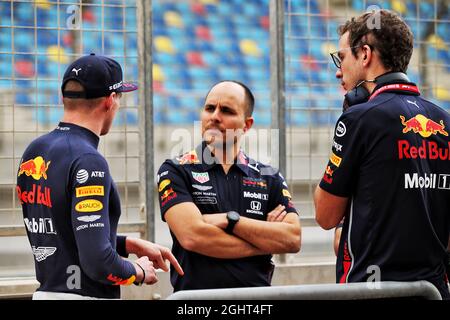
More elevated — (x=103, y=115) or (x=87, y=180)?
(x=103, y=115)

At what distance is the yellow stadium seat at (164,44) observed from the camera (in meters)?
15.8

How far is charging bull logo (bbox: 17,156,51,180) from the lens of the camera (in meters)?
2.61

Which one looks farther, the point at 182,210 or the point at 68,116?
the point at 182,210

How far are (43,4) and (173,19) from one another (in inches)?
462

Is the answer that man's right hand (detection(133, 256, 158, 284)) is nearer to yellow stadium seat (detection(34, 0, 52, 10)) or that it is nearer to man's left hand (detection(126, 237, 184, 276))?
man's left hand (detection(126, 237, 184, 276))

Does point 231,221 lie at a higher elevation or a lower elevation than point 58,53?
lower

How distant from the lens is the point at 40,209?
8.56 feet

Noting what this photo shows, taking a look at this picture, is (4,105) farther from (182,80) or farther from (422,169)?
(182,80)

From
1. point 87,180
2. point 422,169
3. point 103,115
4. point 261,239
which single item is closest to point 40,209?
point 87,180

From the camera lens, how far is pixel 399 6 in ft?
17.4

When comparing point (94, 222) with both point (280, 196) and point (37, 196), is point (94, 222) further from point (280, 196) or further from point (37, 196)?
point (280, 196)

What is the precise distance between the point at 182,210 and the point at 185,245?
17cm

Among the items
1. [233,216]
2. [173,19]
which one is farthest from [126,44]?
[173,19]

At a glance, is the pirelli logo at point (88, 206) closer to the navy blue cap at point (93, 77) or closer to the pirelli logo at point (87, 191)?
the pirelli logo at point (87, 191)
